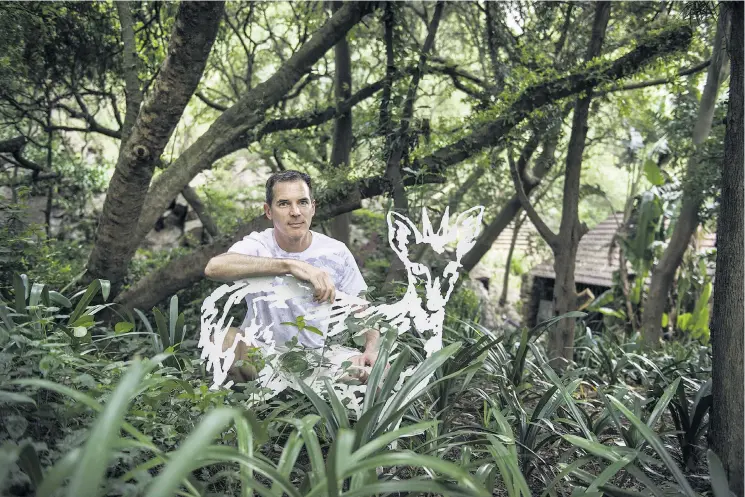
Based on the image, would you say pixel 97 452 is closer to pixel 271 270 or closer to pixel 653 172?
pixel 271 270

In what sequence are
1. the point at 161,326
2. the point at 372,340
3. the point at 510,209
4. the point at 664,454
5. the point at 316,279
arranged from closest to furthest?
the point at 664,454 → the point at 316,279 → the point at 372,340 → the point at 161,326 → the point at 510,209

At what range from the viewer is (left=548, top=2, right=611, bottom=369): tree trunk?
4.84m

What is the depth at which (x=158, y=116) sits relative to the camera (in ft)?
11.9

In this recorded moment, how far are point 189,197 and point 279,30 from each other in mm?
4342

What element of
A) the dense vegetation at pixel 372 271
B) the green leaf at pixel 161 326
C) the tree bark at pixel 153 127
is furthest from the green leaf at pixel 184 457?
the tree bark at pixel 153 127

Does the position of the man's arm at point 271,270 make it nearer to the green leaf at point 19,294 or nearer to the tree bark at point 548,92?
the green leaf at point 19,294

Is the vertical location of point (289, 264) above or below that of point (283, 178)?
below

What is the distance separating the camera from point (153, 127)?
3.64 m

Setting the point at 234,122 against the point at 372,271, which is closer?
the point at 234,122

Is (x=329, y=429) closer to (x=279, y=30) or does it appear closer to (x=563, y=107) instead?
(x=563, y=107)

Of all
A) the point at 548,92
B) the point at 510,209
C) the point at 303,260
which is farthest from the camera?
the point at 510,209

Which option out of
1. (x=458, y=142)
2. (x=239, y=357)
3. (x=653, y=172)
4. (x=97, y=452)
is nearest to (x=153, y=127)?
(x=239, y=357)

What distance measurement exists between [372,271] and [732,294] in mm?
3852

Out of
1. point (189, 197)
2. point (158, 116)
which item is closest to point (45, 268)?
point (158, 116)
